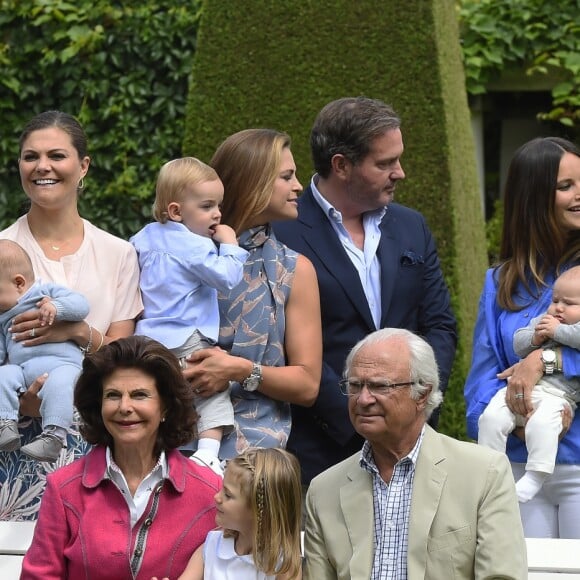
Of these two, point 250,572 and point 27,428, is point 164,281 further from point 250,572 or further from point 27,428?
point 250,572

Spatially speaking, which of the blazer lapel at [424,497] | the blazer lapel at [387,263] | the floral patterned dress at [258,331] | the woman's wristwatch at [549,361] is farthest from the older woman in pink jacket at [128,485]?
the woman's wristwatch at [549,361]

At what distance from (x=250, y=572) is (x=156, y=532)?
33 centimetres

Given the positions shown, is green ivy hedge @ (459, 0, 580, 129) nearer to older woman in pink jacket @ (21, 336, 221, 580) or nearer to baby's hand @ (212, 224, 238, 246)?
baby's hand @ (212, 224, 238, 246)

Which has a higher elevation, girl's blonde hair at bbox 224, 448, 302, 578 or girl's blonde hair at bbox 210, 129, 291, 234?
girl's blonde hair at bbox 210, 129, 291, 234

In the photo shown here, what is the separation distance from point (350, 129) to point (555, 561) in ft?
5.62

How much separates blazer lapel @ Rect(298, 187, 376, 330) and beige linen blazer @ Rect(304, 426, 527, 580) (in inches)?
36.8

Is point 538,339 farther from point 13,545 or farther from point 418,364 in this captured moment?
point 13,545

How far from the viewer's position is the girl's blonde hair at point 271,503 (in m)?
3.45

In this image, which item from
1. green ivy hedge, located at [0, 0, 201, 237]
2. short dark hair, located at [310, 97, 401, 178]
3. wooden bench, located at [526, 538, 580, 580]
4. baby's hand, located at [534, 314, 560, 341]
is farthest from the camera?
green ivy hedge, located at [0, 0, 201, 237]

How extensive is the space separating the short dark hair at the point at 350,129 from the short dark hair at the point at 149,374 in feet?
4.09

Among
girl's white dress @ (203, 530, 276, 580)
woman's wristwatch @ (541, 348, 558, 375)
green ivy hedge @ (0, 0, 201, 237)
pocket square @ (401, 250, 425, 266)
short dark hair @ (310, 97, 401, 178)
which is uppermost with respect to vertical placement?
green ivy hedge @ (0, 0, 201, 237)

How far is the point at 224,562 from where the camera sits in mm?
3541

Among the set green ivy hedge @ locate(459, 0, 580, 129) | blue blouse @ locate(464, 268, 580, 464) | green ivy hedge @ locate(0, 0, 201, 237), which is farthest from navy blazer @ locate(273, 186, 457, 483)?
green ivy hedge @ locate(459, 0, 580, 129)

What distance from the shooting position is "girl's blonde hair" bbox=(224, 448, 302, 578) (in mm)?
3445
